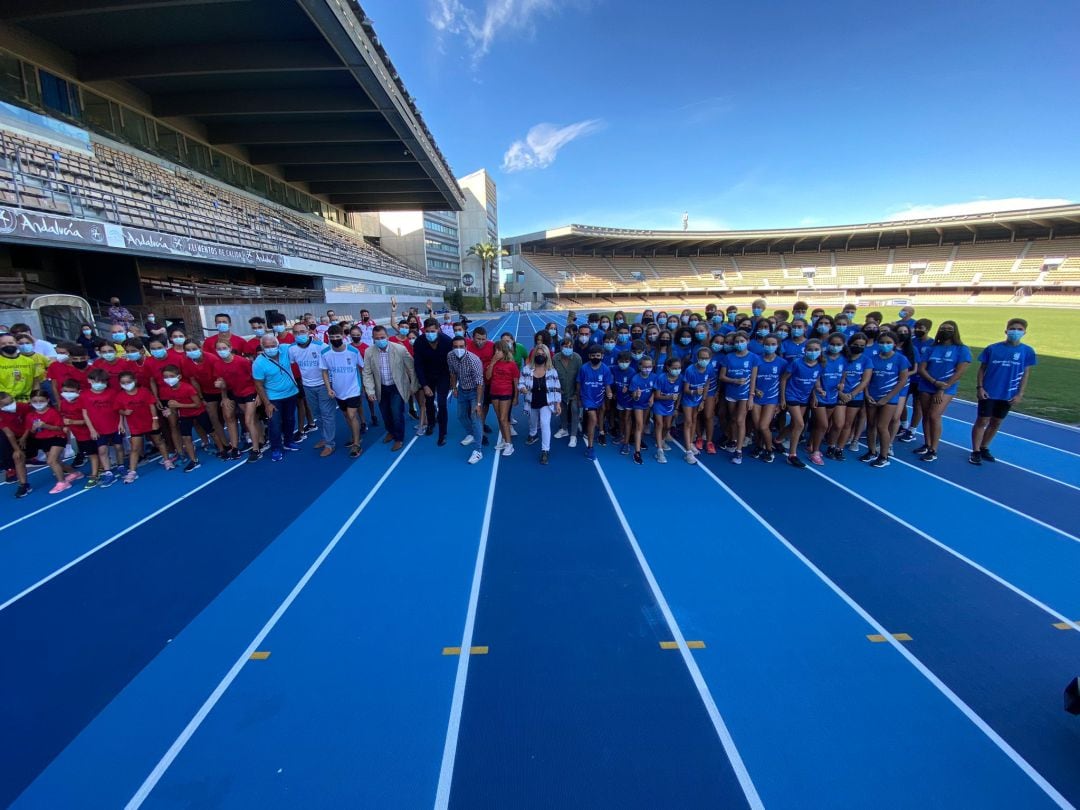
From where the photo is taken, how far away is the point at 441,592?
349 centimetres

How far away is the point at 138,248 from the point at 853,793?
15712mm

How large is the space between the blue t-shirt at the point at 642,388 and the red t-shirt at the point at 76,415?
→ 279 inches

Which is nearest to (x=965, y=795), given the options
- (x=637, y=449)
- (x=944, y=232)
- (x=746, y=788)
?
(x=746, y=788)

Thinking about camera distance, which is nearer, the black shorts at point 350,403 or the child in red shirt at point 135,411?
the child in red shirt at point 135,411


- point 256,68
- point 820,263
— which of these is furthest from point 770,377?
point 820,263

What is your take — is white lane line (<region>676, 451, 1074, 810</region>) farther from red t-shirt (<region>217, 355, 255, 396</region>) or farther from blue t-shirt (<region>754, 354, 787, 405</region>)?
red t-shirt (<region>217, 355, 255, 396</region>)

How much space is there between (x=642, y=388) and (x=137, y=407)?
262 inches

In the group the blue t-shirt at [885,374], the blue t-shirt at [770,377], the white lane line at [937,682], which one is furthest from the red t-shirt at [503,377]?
the blue t-shirt at [885,374]

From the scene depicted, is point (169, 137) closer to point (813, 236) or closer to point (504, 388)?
point (504, 388)

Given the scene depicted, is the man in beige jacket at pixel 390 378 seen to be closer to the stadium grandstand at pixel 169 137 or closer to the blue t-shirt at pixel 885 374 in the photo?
the blue t-shirt at pixel 885 374

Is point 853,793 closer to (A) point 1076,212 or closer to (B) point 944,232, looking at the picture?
(A) point 1076,212

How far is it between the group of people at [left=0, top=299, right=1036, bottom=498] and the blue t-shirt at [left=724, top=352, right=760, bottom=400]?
2 centimetres

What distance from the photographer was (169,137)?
19938 millimetres

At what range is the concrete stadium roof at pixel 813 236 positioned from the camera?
139ft
